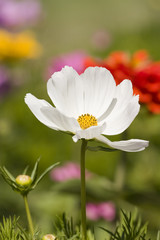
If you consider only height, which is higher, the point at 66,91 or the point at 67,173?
the point at 67,173

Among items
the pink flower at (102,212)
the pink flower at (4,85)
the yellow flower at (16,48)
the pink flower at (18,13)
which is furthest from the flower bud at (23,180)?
the pink flower at (18,13)

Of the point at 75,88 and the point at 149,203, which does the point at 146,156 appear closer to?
the point at 149,203

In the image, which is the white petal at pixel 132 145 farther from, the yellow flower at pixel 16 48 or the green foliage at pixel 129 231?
the yellow flower at pixel 16 48

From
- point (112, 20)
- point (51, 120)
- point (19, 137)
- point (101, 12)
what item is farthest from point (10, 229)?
point (101, 12)

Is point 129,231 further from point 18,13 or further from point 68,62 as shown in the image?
point 18,13

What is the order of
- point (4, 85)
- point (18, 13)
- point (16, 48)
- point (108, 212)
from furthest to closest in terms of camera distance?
point (18, 13) < point (16, 48) < point (4, 85) < point (108, 212)

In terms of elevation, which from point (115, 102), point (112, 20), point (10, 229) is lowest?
point (10, 229)

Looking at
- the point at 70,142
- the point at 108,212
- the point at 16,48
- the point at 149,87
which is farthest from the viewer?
the point at 16,48

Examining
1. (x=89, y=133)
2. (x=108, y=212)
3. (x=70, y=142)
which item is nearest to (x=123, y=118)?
(x=89, y=133)
